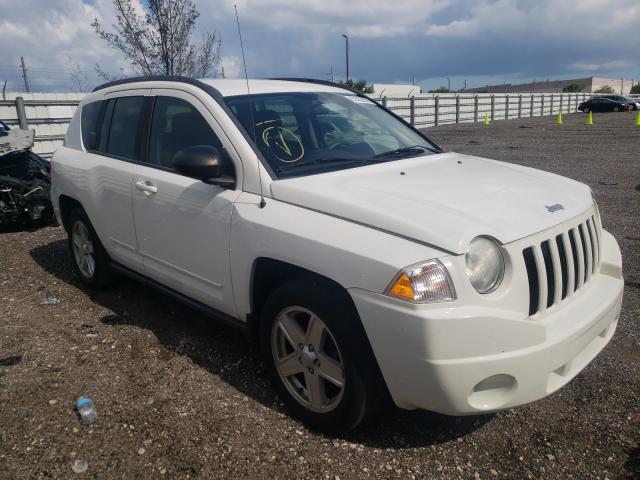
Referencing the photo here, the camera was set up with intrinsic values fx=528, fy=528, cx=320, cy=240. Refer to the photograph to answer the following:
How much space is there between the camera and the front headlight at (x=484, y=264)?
2.29 metres

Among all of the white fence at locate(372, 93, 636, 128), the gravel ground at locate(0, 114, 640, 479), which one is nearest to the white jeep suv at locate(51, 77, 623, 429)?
the gravel ground at locate(0, 114, 640, 479)

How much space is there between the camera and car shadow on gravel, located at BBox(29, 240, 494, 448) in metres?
2.81

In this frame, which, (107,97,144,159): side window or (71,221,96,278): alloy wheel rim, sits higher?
(107,97,144,159): side window

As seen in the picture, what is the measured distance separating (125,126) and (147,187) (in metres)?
0.86

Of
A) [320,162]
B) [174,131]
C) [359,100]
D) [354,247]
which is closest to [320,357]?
[354,247]

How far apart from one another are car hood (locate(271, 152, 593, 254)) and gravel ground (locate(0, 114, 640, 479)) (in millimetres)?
1107

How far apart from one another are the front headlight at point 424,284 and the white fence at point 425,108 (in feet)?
38.8

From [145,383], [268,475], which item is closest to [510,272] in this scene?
[268,475]

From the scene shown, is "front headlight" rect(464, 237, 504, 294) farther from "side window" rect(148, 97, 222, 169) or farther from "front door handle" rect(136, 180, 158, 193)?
"front door handle" rect(136, 180, 158, 193)

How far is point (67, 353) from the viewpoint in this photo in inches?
149

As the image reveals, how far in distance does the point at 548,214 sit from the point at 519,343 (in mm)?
745

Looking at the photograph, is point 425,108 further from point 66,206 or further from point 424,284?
point 424,284

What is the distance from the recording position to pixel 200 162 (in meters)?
2.90

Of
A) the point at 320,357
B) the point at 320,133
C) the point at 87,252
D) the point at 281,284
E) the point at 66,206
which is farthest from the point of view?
the point at 66,206
